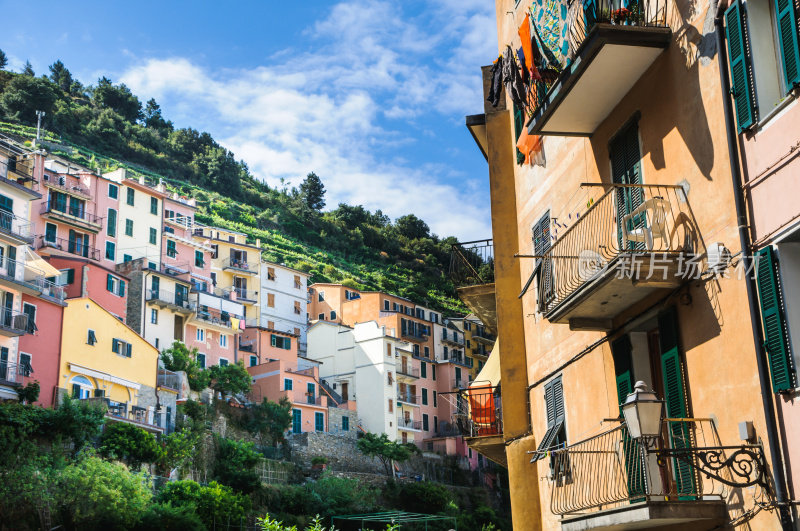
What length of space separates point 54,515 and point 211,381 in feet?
83.6

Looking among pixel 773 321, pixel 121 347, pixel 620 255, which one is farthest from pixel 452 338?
pixel 773 321

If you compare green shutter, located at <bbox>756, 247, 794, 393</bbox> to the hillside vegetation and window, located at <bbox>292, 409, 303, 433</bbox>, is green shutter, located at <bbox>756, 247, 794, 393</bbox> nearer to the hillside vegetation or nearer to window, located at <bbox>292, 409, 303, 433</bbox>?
window, located at <bbox>292, 409, 303, 433</bbox>

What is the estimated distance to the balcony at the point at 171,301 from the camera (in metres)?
63.0

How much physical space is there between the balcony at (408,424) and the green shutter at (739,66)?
67173mm

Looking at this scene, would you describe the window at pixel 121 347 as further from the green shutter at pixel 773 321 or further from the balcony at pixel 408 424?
the green shutter at pixel 773 321

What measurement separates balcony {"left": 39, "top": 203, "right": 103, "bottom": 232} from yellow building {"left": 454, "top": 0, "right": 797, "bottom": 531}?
51084mm

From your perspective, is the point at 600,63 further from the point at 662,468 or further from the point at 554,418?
the point at 554,418

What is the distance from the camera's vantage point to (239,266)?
81.2 meters

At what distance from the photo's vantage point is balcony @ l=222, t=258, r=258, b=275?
8094cm

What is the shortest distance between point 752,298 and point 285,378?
60676 mm

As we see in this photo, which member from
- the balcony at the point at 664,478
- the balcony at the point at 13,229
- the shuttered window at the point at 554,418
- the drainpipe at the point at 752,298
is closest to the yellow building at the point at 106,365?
the balcony at the point at 13,229

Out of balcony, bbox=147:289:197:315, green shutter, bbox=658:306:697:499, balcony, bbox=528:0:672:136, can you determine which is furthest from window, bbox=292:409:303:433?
green shutter, bbox=658:306:697:499

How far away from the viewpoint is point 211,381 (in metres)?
63.2

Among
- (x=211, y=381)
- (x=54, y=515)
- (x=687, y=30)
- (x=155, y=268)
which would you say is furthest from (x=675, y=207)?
(x=155, y=268)
